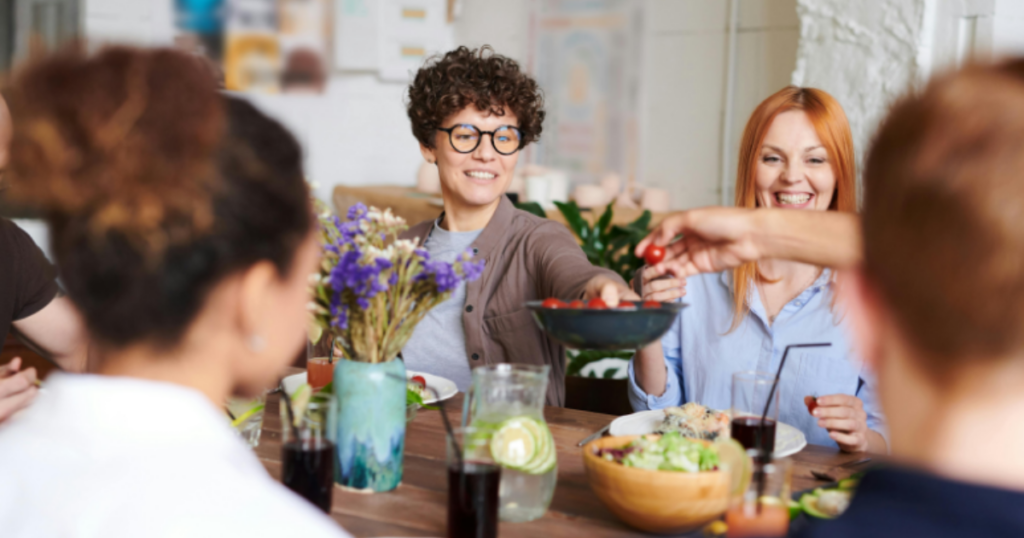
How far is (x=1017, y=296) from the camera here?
0.56 meters

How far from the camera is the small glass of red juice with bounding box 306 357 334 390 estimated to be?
169 centimetres

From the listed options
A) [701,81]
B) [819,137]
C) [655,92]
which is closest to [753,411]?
[819,137]

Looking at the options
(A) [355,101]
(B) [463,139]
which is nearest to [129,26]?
(A) [355,101]

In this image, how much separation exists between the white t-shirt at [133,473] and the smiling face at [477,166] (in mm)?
1474

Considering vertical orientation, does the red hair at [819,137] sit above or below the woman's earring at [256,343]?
above

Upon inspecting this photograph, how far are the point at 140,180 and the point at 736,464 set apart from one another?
28.1 inches

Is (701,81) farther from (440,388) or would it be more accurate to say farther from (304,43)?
(440,388)

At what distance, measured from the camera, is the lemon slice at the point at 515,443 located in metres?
1.18

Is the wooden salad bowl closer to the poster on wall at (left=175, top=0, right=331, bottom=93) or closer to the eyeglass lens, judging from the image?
the eyeglass lens

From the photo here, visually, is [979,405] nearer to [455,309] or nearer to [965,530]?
[965,530]

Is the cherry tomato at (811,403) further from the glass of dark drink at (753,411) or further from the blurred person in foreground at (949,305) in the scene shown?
the blurred person in foreground at (949,305)

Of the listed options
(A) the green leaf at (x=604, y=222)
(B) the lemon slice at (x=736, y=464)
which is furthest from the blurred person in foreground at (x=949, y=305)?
(A) the green leaf at (x=604, y=222)

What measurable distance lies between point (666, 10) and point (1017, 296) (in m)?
4.20

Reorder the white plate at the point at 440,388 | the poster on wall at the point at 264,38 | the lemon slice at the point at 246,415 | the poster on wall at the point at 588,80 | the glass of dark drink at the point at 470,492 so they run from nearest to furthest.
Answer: the glass of dark drink at the point at 470,492
the lemon slice at the point at 246,415
the white plate at the point at 440,388
the poster on wall at the point at 264,38
the poster on wall at the point at 588,80
